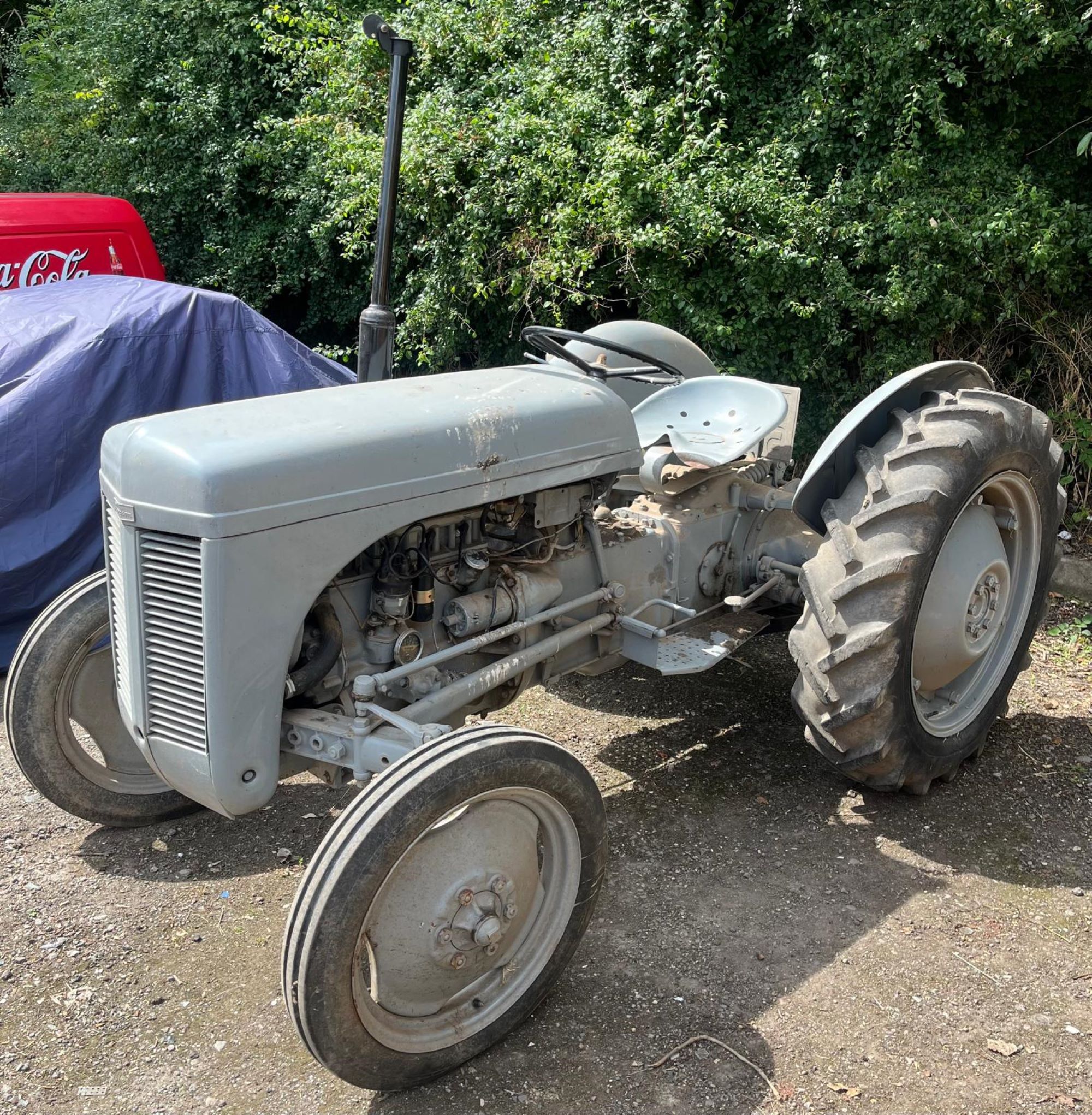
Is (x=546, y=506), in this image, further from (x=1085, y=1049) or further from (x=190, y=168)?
(x=190, y=168)

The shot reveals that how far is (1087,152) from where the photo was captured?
558 cm

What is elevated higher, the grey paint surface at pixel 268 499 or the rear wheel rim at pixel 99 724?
the grey paint surface at pixel 268 499

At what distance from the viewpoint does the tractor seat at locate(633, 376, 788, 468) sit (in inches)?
146

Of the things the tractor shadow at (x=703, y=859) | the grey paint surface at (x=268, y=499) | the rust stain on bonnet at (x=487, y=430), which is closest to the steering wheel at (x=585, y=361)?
the rust stain on bonnet at (x=487, y=430)

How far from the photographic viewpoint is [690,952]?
9.55 feet

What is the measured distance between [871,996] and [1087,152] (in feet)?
15.2

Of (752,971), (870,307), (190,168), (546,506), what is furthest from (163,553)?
(190,168)

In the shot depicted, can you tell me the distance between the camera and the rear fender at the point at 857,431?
3.45 metres

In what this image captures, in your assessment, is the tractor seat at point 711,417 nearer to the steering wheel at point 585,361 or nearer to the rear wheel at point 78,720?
the steering wheel at point 585,361

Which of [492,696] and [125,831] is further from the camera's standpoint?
[125,831]

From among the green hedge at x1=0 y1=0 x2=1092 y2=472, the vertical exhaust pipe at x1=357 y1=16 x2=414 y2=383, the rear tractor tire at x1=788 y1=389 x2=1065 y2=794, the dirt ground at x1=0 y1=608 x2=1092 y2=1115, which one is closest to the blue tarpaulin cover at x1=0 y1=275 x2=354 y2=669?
the dirt ground at x1=0 y1=608 x2=1092 y2=1115

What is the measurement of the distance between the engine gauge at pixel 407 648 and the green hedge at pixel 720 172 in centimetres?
365

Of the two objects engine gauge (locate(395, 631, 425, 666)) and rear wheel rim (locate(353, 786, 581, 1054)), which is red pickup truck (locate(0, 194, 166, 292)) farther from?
rear wheel rim (locate(353, 786, 581, 1054))

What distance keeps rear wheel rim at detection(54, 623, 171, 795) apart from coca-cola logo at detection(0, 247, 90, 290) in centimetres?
323
